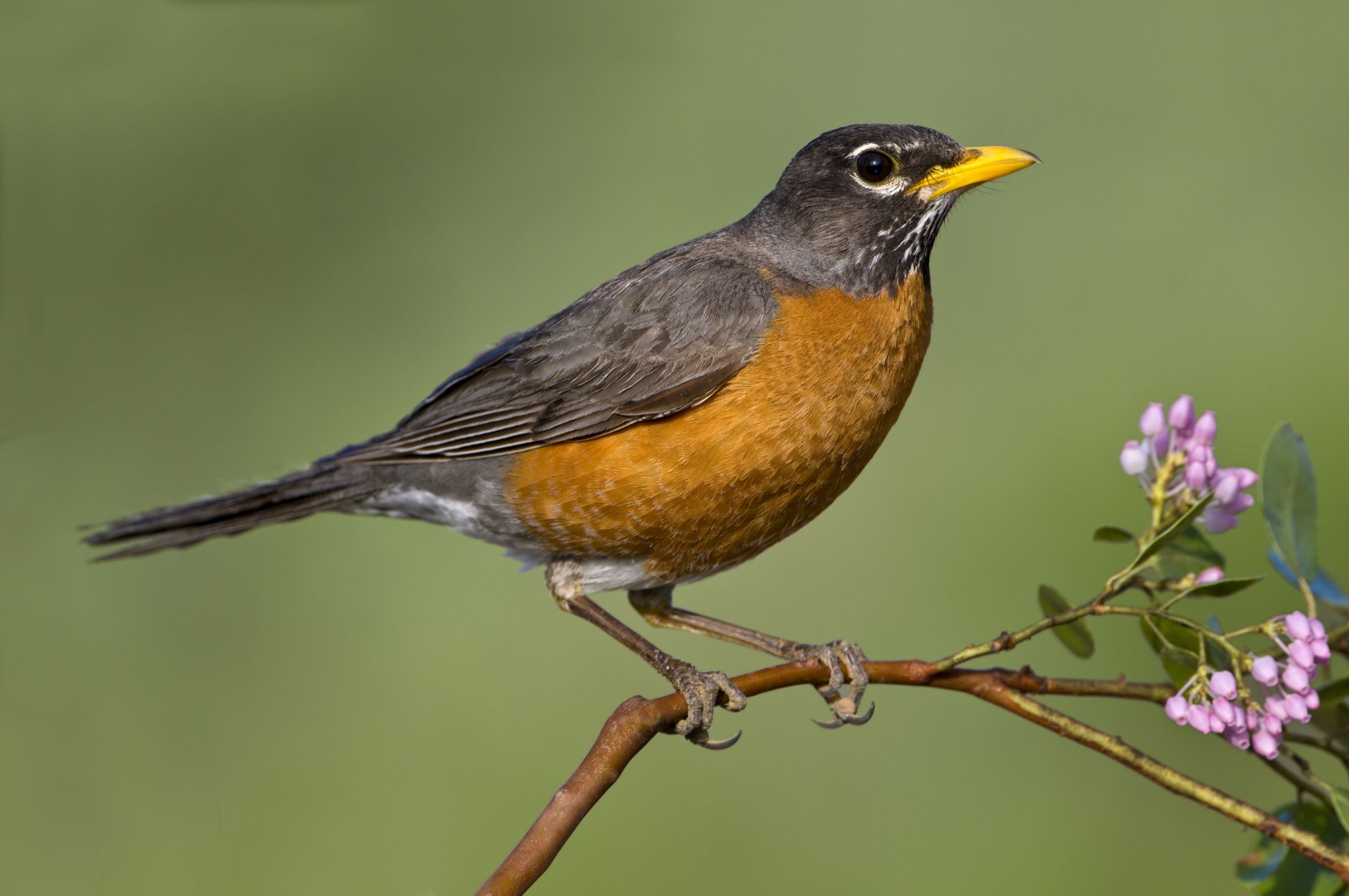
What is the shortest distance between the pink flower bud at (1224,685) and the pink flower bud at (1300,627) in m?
0.11

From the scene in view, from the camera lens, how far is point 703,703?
3041 millimetres

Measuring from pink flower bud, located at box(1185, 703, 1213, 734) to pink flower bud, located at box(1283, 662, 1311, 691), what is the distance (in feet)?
0.39

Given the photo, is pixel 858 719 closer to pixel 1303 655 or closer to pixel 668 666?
pixel 668 666

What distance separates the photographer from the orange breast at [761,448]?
3178mm

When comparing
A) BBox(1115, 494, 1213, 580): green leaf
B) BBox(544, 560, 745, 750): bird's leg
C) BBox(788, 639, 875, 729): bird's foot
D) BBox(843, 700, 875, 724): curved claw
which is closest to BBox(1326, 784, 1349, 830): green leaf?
BBox(1115, 494, 1213, 580): green leaf

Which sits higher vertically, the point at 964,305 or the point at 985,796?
the point at 964,305

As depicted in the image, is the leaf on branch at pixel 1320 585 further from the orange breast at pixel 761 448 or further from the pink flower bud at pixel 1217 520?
the orange breast at pixel 761 448

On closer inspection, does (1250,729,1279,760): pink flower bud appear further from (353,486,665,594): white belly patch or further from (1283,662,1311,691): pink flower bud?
(353,486,665,594): white belly patch

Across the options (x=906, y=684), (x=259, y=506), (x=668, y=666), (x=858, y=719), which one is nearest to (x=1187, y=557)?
(x=906, y=684)

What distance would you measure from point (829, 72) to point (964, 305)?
1.70 metres

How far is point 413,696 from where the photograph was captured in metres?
5.52

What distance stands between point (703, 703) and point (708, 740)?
0.34 ft

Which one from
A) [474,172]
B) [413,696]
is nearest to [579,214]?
[474,172]

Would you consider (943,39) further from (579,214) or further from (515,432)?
(515,432)
